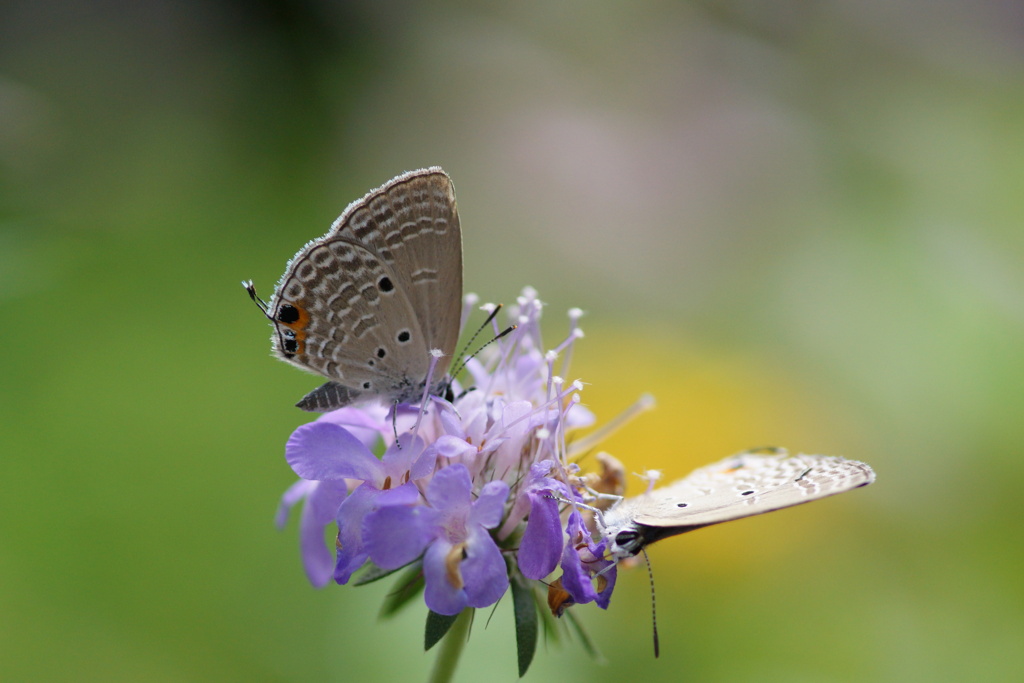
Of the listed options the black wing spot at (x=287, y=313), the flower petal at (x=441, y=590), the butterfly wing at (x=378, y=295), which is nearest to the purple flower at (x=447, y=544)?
the flower petal at (x=441, y=590)

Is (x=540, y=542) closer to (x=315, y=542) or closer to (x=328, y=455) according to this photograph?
(x=328, y=455)

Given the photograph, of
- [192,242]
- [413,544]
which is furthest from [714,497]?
[192,242]

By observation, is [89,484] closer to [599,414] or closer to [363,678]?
[363,678]

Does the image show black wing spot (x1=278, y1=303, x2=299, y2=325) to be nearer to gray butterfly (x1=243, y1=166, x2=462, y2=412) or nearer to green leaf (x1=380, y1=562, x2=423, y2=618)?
gray butterfly (x1=243, y1=166, x2=462, y2=412)

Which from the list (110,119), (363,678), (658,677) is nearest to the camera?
(363,678)

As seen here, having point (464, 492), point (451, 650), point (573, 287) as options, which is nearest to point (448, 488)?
point (464, 492)

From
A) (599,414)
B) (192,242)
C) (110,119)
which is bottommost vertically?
(599,414)

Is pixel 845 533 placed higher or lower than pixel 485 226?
lower
